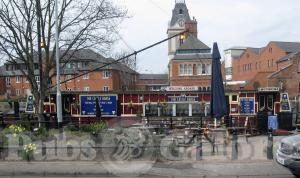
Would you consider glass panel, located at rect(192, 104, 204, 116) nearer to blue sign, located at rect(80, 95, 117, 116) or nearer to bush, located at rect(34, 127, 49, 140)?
blue sign, located at rect(80, 95, 117, 116)

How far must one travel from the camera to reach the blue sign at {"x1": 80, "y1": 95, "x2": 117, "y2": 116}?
28.7m

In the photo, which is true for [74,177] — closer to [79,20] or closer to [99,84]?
[79,20]

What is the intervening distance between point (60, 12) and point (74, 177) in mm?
15559

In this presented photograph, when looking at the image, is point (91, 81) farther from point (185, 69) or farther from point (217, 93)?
point (217, 93)

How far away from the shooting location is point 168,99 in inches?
1153

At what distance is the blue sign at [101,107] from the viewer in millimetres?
28703

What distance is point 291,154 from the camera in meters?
9.77

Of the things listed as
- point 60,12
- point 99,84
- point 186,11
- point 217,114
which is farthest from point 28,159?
point 186,11

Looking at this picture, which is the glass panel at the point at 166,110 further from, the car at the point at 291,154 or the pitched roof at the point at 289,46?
the pitched roof at the point at 289,46

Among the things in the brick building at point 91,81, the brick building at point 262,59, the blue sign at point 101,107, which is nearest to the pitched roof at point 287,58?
the brick building at point 262,59

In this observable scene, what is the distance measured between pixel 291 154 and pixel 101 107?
2002 cm

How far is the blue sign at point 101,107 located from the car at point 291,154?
63.0 feet

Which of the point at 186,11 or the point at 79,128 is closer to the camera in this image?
the point at 79,128

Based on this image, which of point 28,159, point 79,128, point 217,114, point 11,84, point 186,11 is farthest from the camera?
point 186,11
